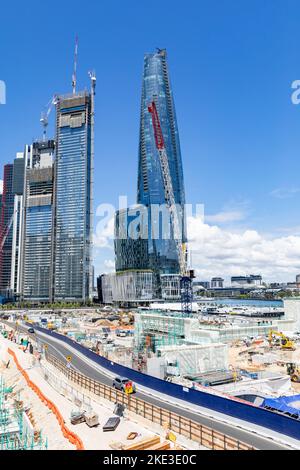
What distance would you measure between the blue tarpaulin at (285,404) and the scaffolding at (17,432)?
2373cm

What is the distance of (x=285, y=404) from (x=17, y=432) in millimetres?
27623

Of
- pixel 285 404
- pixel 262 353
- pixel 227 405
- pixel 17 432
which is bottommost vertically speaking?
pixel 262 353

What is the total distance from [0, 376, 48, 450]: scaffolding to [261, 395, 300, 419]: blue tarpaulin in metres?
23.7

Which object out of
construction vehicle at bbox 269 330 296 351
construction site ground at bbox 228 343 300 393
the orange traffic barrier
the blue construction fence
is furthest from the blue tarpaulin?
construction vehicle at bbox 269 330 296 351

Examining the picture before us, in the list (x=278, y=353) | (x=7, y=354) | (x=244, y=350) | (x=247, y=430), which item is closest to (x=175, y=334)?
(x=244, y=350)

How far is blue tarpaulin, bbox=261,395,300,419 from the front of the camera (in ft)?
135

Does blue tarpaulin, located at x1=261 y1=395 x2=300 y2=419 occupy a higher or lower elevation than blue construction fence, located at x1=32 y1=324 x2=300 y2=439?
lower

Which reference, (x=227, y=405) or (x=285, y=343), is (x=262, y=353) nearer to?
(x=285, y=343)

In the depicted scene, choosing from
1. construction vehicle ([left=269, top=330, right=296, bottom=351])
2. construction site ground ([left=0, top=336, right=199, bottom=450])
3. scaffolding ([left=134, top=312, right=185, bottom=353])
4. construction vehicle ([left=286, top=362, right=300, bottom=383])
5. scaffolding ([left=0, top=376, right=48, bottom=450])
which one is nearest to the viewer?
construction site ground ([left=0, top=336, right=199, bottom=450])

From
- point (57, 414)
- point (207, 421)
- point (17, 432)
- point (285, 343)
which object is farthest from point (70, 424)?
point (285, 343)

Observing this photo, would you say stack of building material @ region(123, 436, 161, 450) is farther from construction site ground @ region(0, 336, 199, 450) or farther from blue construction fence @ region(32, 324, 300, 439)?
blue construction fence @ region(32, 324, 300, 439)

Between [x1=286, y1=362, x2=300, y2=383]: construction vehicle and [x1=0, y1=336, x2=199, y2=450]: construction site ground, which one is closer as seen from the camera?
[x1=0, y1=336, x2=199, y2=450]: construction site ground

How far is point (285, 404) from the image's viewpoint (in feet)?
139

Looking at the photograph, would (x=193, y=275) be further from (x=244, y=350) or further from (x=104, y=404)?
(x=104, y=404)
